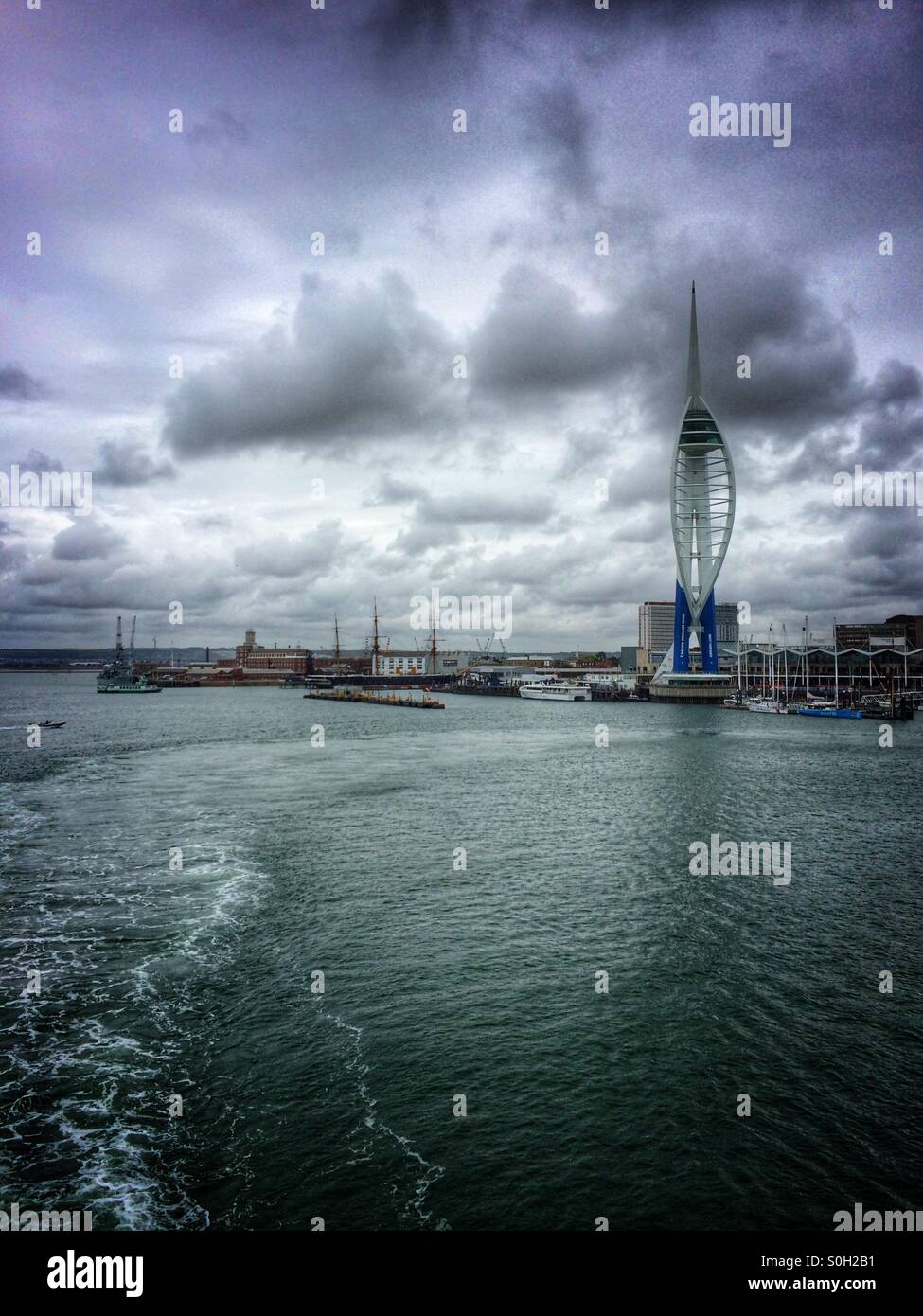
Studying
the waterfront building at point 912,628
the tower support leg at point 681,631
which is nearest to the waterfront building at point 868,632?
the waterfront building at point 912,628

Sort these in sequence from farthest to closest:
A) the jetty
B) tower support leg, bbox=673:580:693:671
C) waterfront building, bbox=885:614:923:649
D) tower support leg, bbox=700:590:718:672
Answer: waterfront building, bbox=885:614:923:649, tower support leg, bbox=673:580:693:671, tower support leg, bbox=700:590:718:672, the jetty

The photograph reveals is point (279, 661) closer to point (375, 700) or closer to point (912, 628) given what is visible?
point (375, 700)

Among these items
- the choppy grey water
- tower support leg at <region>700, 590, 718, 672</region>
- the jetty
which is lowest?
the jetty

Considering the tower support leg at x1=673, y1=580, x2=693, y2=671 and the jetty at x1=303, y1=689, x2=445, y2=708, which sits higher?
the tower support leg at x1=673, y1=580, x2=693, y2=671

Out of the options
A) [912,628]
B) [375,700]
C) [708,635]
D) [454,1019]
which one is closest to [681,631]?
[708,635]

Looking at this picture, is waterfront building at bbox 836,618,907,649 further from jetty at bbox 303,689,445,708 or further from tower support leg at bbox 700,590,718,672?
jetty at bbox 303,689,445,708

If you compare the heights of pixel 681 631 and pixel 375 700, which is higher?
pixel 681 631

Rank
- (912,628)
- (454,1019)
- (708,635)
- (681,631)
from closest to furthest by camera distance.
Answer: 1. (454,1019)
2. (708,635)
3. (681,631)
4. (912,628)

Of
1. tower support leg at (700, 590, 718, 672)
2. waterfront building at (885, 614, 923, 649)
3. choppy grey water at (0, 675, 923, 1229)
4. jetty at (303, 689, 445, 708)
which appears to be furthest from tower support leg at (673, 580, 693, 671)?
choppy grey water at (0, 675, 923, 1229)

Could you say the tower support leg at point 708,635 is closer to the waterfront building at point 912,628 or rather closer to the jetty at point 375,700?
the jetty at point 375,700

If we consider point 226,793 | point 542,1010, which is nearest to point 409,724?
point 226,793
